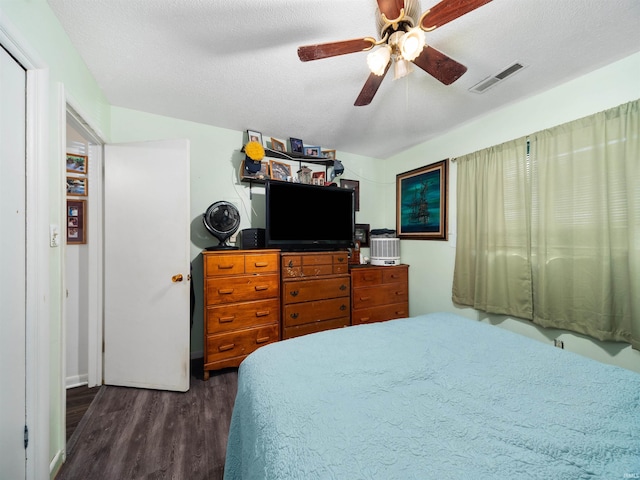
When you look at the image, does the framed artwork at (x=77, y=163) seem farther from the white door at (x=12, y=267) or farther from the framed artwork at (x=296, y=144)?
the framed artwork at (x=296, y=144)

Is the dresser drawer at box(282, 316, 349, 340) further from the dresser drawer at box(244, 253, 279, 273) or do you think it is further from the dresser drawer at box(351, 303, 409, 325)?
the dresser drawer at box(244, 253, 279, 273)

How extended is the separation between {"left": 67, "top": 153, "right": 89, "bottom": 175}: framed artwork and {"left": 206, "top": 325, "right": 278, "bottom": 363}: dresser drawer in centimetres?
190

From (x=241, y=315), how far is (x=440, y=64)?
2363 millimetres

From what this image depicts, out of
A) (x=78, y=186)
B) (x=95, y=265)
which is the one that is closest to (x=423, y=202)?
(x=95, y=265)

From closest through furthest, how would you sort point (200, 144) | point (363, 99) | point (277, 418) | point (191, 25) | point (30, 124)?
point (277, 418) → point (30, 124) → point (191, 25) → point (363, 99) → point (200, 144)

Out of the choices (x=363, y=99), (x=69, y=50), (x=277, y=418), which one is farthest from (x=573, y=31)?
(x=69, y=50)

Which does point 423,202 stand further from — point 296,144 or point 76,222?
point 76,222

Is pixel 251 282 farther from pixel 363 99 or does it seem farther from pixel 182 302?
pixel 363 99

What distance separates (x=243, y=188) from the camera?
2793 mm

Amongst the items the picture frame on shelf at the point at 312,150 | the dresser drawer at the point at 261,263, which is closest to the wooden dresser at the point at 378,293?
the dresser drawer at the point at 261,263

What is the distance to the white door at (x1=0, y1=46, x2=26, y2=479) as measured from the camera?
1.00 metres

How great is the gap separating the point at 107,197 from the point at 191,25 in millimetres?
1504

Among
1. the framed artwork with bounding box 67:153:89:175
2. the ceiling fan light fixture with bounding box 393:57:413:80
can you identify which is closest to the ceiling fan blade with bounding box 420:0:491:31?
the ceiling fan light fixture with bounding box 393:57:413:80

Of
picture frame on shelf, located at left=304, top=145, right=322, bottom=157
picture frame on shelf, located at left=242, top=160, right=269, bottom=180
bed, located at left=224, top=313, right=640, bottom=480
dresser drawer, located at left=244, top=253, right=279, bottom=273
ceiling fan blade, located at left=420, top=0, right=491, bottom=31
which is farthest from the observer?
picture frame on shelf, located at left=304, top=145, right=322, bottom=157
